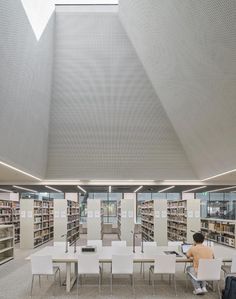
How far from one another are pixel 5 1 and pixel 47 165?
7.51 metres

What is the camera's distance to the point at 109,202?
87.4 ft

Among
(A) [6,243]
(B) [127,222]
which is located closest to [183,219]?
(B) [127,222]

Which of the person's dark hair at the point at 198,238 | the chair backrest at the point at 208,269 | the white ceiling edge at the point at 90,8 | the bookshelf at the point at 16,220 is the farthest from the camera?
the bookshelf at the point at 16,220

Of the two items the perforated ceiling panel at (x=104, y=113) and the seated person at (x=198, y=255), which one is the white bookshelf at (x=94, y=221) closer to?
the perforated ceiling panel at (x=104, y=113)

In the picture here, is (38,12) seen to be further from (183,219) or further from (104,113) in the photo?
(183,219)

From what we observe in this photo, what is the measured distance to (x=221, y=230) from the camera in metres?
14.4

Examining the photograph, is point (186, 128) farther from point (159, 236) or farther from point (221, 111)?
point (159, 236)

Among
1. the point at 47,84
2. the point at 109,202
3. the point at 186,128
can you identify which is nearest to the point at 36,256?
the point at 47,84

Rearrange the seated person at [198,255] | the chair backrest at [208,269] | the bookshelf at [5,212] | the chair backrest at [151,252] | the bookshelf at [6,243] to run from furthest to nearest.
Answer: the bookshelf at [5,212] → the bookshelf at [6,243] → the chair backrest at [151,252] → the seated person at [198,255] → the chair backrest at [208,269]

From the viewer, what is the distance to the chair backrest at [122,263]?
6535 mm

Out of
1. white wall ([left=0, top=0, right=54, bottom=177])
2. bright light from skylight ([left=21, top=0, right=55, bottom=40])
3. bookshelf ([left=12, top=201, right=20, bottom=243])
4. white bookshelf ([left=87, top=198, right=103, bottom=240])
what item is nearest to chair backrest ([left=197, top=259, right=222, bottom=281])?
white wall ([left=0, top=0, right=54, bottom=177])

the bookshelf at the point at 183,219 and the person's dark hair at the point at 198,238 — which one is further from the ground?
the person's dark hair at the point at 198,238

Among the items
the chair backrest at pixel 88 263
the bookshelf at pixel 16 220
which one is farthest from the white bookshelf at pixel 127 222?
the chair backrest at pixel 88 263

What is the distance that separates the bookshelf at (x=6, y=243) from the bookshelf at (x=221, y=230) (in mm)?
7788
